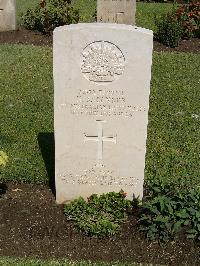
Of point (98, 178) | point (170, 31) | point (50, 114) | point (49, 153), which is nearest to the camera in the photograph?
point (98, 178)

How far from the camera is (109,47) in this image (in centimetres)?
466

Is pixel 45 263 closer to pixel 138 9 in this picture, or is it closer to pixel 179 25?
pixel 179 25

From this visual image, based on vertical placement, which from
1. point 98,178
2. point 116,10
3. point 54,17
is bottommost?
point 98,178

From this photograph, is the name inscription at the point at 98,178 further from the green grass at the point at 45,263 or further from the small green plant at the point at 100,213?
the green grass at the point at 45,263

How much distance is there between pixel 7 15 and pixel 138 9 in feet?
15.2

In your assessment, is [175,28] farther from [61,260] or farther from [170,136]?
[61,260]

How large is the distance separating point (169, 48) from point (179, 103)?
3.62 m

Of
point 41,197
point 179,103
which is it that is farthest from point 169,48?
point 41,197

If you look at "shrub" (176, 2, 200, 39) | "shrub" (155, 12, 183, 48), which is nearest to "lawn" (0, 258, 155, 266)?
"shrub" (155, 12, 183, 48)

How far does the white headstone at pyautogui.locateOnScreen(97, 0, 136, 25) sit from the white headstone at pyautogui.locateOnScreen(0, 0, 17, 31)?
1.96m

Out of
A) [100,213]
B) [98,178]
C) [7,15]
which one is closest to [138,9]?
[7,15]

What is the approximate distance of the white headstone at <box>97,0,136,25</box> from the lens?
11906mm

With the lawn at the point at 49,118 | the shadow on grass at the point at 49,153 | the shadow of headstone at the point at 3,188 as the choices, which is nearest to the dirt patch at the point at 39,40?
the lawn at the point at 49,118

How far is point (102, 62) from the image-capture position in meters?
4.73
